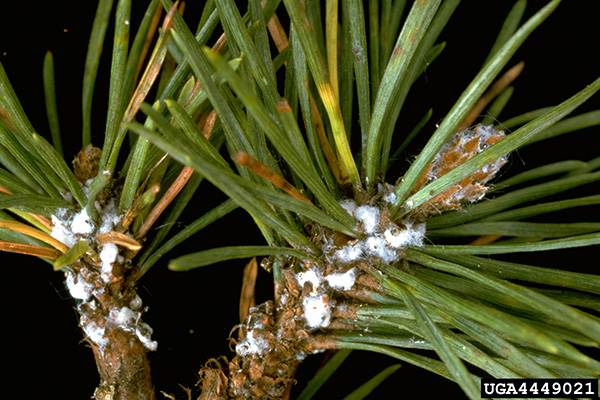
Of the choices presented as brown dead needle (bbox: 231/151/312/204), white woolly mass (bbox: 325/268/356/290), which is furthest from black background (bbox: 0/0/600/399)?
brown dead needle (bbox: 231/151/312/204)

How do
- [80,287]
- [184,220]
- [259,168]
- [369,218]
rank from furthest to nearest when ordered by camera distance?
[184,220], [80,287], [369,218], [259,168]

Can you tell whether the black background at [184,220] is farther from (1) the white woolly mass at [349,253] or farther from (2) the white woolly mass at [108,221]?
(1) the white woolly mass at [349,253]

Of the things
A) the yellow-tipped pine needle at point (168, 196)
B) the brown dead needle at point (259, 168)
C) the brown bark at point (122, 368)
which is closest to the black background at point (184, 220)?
the brown bark at point (122, 368)

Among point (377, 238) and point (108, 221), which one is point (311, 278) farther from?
point (108, 221)

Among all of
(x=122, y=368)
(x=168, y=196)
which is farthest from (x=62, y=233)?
(x=122, y=368)

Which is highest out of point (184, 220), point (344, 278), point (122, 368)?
point (184, 220)

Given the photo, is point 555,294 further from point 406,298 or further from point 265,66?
point 265,66
